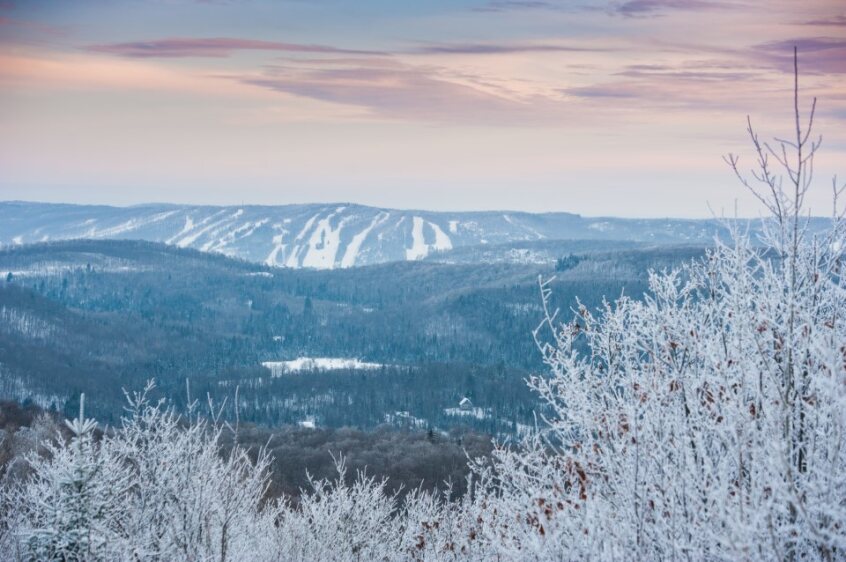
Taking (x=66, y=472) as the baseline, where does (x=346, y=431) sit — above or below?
below

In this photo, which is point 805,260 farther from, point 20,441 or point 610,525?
point 20,441

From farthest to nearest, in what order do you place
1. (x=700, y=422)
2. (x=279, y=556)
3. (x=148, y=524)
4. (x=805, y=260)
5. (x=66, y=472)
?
1. (x=279, y=556)
2. (x=148, y=524)
3. (x=66, y=472)
4. (x=805, y=260)
5. (x=700, y=422)

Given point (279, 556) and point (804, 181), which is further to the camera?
point (279, 556)

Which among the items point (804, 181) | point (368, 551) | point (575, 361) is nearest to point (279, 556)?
point (368, 551)

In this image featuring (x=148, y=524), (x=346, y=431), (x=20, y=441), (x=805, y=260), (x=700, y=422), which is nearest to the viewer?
(x=700, y=422)

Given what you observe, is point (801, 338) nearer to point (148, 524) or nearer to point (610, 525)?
point (610, 525)

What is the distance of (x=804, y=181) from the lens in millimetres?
9297

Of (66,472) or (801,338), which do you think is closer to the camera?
(801,338)

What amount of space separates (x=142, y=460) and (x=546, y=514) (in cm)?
1587

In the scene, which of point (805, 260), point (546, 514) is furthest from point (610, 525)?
point (805, 260)

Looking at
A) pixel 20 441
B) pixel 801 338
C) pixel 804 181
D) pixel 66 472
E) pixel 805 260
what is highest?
pixel 804 181

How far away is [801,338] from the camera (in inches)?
381

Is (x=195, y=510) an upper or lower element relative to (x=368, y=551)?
upper

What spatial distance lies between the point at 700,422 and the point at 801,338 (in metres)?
1.55
